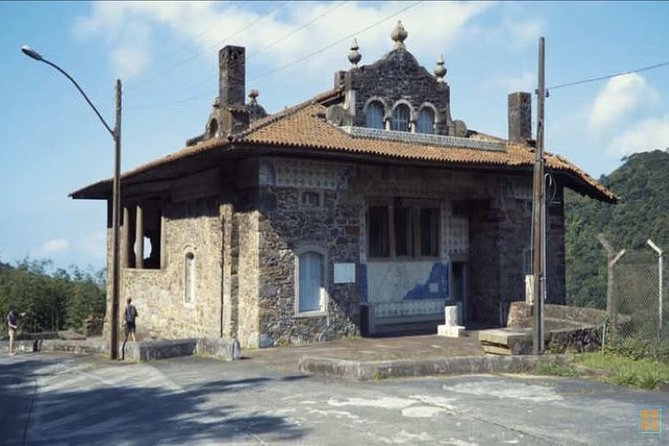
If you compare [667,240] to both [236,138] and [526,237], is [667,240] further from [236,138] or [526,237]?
[236,138]

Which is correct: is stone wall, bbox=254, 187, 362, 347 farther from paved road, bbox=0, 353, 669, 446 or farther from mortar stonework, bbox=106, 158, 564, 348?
paved road, bbox=0, 353, 669, 446

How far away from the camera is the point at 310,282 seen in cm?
1764


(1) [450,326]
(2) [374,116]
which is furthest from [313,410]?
(2) [374,116]

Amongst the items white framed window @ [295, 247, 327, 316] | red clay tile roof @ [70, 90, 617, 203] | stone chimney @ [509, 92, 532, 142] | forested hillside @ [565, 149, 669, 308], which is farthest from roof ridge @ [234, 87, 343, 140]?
forested hillside @ [565, 149, 669, 308]

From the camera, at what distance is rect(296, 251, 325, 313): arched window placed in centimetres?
1745

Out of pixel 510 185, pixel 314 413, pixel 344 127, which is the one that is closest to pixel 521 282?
pixel 510 185

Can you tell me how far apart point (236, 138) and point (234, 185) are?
2495 millimetres

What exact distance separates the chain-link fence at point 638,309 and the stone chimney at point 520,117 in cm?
985

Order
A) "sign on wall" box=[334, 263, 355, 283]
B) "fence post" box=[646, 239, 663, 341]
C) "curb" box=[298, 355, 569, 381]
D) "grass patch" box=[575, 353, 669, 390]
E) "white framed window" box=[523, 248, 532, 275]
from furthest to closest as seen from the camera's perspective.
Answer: "white framed window" box=[523, 248, 532, 275], "sign on wall" box=[334, 263, 355, 283], "fence post" box=[646, 239, 663, 341], "curb" box=[298, 355, 569, 381], "grass patch" box=[575, 353, 669, 390]

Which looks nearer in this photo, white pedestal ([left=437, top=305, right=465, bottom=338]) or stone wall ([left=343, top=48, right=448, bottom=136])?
white pedestal ([left=437, top=305, right=465, bottom=338])

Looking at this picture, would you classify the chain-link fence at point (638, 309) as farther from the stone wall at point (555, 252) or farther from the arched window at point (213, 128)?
the arched window at point (213, 128)

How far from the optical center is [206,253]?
1923 cm

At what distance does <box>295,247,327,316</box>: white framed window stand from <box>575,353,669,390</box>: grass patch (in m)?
6.68

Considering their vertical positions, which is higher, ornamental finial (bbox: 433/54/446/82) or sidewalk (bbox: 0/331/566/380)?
ornamental finial (bbox: 433/54/446/82)
